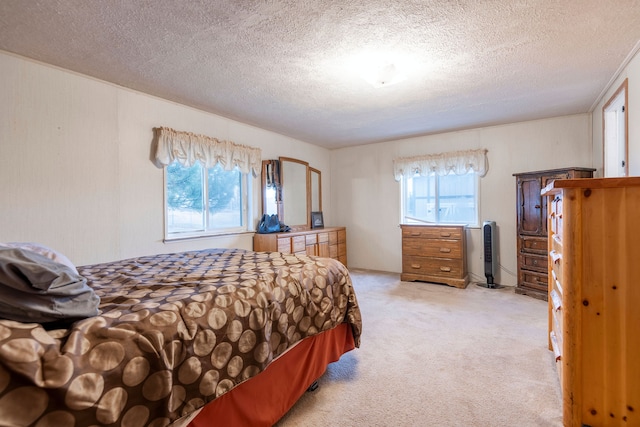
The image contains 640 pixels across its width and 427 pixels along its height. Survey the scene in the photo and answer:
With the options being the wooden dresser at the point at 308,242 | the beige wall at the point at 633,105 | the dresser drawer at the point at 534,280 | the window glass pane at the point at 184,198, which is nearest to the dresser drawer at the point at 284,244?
the wooden dresser at the point at 308,242

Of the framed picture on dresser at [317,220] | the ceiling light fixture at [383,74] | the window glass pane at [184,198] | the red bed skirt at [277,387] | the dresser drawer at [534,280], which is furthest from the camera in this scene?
the framed picture on dresser at [317,220]

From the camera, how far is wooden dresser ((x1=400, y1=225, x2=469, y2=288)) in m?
4.27

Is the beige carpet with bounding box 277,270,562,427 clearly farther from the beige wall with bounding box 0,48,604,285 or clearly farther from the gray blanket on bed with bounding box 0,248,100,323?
the beige wall with bounding box 0,48,604,285

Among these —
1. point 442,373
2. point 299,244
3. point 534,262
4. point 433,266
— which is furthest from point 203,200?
point 534,262

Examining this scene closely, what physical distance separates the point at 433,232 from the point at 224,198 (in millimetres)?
3064

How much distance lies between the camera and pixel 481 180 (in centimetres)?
448

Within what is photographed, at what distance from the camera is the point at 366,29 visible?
1.97 m

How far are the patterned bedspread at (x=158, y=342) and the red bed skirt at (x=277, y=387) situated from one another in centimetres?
7

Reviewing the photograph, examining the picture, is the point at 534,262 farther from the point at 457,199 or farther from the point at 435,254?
the point at 457,199

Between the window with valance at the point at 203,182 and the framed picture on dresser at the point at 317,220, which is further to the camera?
the framed picture on dresser at the point at 317,220

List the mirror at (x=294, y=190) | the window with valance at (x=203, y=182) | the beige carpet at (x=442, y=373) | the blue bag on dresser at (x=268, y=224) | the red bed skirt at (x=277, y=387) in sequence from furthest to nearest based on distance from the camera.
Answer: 1. the mirror at (x=294, y=190)
2. the blue bag on dresser at (x=268, y=224)
3. the window with valance at (x=203, y=182)
4. the beige carpet at (x=442, y=373)
5. the red bed skirt at (x=277, y=387)

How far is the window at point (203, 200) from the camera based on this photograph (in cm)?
338

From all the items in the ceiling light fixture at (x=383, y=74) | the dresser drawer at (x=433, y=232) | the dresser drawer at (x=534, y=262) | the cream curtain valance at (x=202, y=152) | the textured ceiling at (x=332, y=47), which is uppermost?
the textured ceiling at (x=332, y=47)

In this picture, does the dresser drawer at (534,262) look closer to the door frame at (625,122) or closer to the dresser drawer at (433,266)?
the dresser drawer at (433,266)
